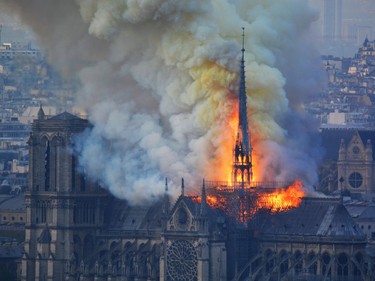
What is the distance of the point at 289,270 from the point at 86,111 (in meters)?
20.0

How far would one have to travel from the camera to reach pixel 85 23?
16538cm

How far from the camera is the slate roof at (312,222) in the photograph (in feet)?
513

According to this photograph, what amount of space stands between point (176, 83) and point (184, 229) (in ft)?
25.9

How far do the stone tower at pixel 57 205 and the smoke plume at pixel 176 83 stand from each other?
125 centimetres

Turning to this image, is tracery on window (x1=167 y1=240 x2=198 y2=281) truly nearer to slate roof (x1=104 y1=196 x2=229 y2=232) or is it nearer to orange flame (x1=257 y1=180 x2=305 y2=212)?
slate roof (x1=104 y1=196 x2=229 y2=232)

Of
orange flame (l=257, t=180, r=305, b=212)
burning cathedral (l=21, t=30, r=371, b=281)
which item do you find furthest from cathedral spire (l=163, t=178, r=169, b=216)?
orange flame (l=257, t=180, r=305, b=212)

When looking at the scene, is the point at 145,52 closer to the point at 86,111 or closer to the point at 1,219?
the point at 86,111

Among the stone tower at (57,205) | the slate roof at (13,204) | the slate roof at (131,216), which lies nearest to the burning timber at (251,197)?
the slate roof at (131,216)

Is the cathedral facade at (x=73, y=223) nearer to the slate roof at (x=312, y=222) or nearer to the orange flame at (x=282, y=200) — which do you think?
the slate roof at (x=312, y=222)

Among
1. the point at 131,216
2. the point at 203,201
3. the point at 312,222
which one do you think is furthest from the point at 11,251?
the point at 312,222

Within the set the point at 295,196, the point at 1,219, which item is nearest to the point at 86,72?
the point at 295,196

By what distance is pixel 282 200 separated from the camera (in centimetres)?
15962

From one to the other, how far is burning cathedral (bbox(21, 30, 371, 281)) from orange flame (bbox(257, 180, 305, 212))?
2.0 inches

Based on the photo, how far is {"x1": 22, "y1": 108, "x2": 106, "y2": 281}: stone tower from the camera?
554 ft
